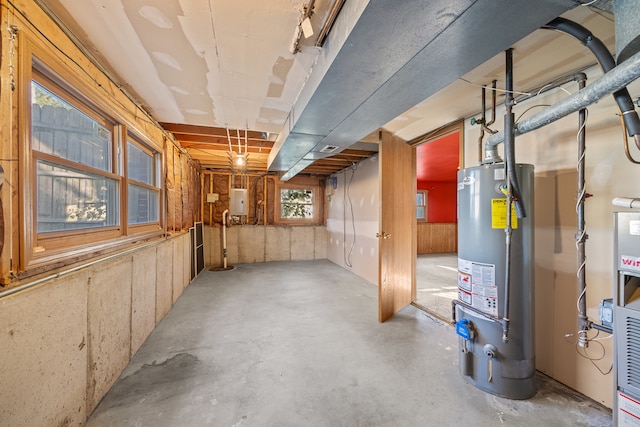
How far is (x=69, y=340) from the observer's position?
133cm

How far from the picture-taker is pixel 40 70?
1.27 metres

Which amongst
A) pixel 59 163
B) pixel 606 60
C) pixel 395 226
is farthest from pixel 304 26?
pixel 395 226

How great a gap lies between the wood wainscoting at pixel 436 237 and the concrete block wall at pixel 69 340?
24.1 ft

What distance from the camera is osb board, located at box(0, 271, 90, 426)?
1006mm

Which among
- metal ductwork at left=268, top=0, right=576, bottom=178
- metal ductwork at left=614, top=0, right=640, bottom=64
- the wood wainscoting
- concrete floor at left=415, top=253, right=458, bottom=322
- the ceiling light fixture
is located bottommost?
concrete floor at left=415, top=253, right=458, bottom=322

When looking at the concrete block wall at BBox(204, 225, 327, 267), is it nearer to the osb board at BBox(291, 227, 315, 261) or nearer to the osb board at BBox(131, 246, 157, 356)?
the osb board at BBox(291, 227, 315, 261)

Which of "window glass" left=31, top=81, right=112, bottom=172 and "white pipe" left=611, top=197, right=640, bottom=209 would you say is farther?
"window glass" left=31, top=81, right=112, bottom=172

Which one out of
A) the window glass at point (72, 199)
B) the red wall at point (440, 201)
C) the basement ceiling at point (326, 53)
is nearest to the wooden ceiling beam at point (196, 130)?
the basement ceiling at point (326, 53)

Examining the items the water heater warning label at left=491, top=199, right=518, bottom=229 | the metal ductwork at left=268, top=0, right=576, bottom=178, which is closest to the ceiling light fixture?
the metal ductwork at left=268, top=0, right=576, bottom=178

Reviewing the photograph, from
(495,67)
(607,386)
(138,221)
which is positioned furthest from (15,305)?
(607,386)

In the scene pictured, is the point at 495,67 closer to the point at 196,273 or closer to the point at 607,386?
the point at 607,386

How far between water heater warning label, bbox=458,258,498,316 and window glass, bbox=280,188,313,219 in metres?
5.16

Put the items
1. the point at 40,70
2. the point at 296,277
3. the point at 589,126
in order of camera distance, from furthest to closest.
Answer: the point at 296,277 → the point at 589,126 → the point at 40,70

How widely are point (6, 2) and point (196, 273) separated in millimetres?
4570
